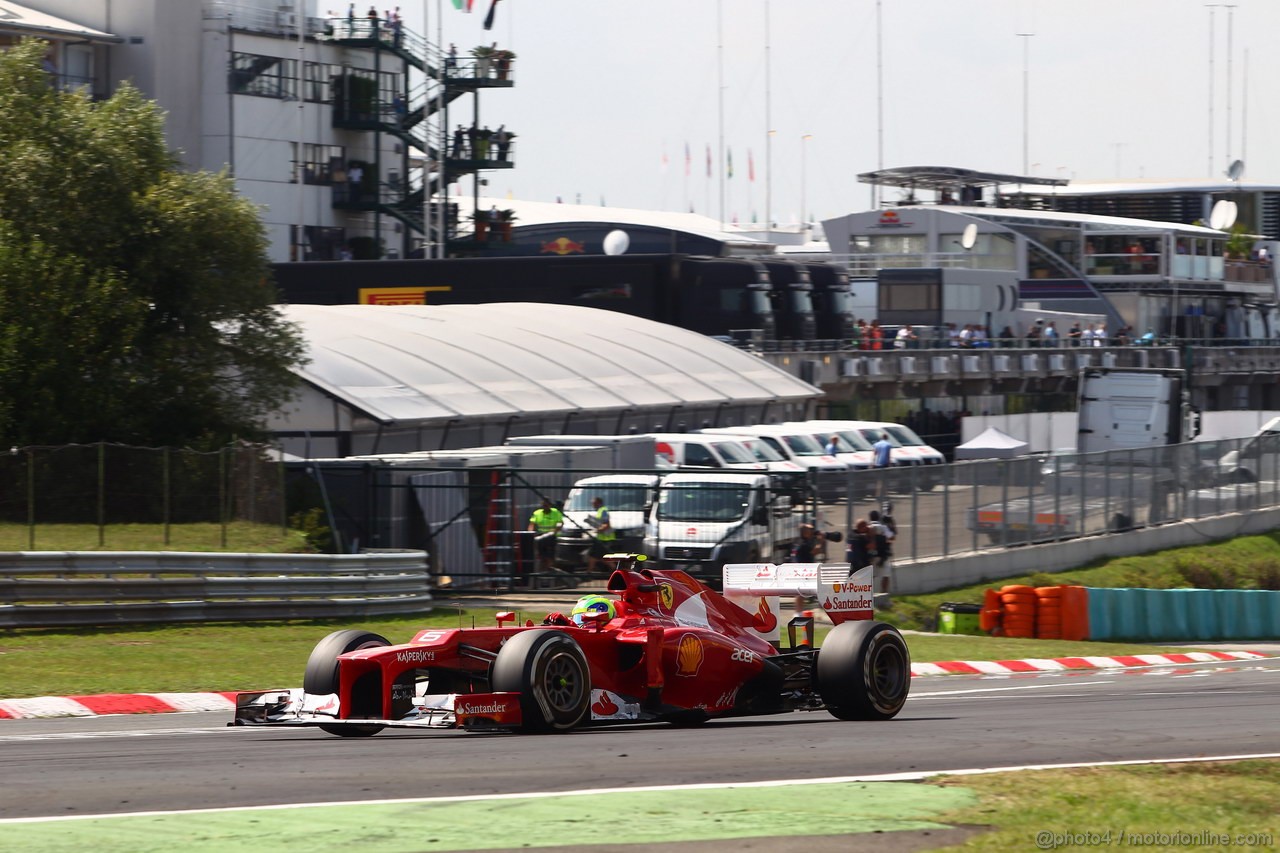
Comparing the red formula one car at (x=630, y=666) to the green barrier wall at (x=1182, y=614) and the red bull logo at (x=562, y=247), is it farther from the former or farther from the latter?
the red bull logo at (x=562, y=247)

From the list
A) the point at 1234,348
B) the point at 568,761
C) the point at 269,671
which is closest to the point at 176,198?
the point at 269,671

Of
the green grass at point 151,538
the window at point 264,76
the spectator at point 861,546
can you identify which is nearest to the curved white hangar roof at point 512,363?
the green grass at point 151,538

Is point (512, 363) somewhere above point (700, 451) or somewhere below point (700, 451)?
above

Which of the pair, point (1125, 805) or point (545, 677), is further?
point (545, 677)

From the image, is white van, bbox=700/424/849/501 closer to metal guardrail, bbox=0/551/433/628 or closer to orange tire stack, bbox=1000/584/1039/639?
orange tire stack, bbox=1000/584/1039/639

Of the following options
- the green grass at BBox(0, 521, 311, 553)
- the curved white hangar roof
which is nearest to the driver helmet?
the green grass at BBox(0, 521, 311, 553)

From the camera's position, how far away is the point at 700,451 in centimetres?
3462

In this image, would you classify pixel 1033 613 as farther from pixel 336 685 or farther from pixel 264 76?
pixel 264 76

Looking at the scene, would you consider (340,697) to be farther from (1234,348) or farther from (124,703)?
(1234,348)

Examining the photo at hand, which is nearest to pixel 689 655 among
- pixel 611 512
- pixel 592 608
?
pixel 592 608

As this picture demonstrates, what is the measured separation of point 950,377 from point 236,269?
33571 millimetres

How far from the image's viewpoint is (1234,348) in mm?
73625

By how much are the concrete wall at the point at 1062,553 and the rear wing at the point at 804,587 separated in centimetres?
1539

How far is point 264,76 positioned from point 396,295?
20192 mm
